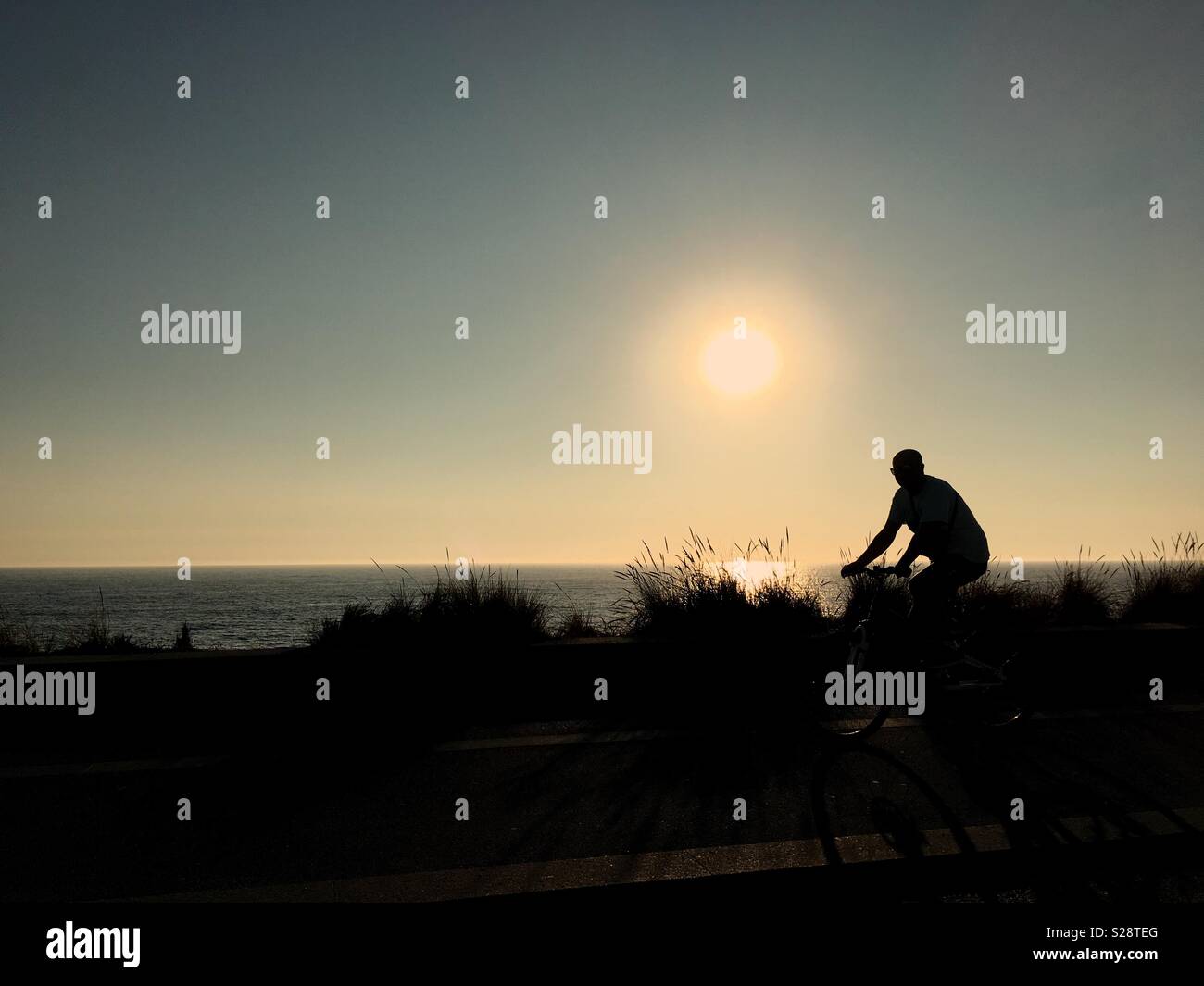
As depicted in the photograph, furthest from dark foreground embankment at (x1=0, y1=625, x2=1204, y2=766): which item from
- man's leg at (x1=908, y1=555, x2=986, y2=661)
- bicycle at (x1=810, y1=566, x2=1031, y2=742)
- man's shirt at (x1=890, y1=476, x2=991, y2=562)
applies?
man's shirt at (x1=890, y1=476, x2=991, y2=562)

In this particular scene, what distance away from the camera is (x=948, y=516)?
6973mm

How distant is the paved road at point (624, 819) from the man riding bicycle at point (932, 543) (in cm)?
97

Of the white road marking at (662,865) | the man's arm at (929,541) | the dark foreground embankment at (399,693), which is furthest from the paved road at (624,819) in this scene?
the man's arm at (929,541)

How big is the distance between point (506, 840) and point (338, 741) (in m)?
2.52

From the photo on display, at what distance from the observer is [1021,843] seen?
422 centimetres

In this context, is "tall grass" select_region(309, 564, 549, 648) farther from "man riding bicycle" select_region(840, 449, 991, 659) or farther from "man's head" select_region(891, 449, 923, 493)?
"man's head" select_region(891, 449, 923, 493)

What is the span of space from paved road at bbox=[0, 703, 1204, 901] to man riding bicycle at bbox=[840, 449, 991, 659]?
97 cm

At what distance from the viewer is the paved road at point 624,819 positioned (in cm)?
386

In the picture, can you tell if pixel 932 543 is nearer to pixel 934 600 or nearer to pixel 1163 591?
pixel 934 600

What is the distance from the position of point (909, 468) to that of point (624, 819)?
3868 mm

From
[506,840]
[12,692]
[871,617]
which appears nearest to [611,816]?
[506,840]

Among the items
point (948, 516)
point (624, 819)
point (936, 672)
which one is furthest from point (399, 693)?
point (948, 516)
